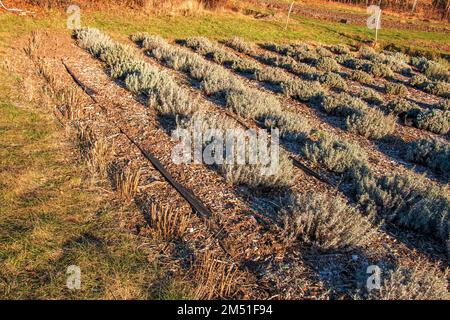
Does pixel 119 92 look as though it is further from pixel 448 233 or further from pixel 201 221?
pixel 448 233

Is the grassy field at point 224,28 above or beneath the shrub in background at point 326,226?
above

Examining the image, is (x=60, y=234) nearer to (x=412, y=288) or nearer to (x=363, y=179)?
(x=412, y=288)

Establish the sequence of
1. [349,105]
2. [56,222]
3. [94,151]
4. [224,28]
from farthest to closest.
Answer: [224,28] < [349,105] < [94,151] < [56,222]

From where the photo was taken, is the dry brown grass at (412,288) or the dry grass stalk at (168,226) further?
the dry grass stalk at (168,226)

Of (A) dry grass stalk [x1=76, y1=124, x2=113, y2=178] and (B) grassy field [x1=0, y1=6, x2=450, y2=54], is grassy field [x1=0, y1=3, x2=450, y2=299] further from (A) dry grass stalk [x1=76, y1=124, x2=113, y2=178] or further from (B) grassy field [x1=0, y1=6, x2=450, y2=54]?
(B) grassy field [x1=0, y1=6, x2=450, y2=54]

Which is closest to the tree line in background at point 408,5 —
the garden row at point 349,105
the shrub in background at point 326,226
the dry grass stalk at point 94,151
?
the garden row at point 349,105

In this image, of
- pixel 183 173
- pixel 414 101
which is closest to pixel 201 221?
pixel 183 173

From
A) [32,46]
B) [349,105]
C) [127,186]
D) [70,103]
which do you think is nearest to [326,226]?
[127,186]

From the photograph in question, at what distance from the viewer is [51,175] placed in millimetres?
5902

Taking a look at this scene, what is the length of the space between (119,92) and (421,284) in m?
8.90

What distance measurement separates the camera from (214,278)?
4.24m

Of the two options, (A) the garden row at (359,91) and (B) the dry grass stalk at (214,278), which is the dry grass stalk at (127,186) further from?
(A) the garden row at (359,91)

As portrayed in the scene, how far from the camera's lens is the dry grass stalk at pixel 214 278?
4062 mm

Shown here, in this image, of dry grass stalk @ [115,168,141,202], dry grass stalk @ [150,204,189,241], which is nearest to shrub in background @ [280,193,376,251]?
dry grass stalk @ [150,204,189,241]
